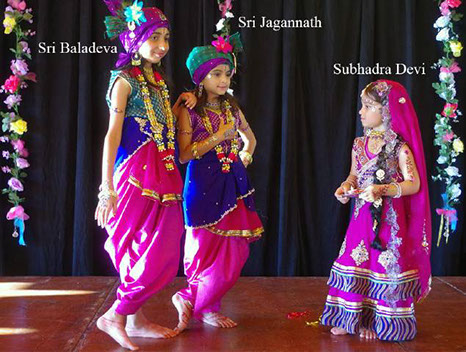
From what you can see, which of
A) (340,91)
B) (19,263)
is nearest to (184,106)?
(340,91)

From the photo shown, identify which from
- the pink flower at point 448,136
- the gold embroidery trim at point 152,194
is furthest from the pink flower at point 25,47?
the pink flower at point 448,136

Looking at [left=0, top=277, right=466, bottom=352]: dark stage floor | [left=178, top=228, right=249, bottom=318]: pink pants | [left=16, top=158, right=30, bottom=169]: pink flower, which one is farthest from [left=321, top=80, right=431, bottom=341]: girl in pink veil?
[left=16, top=158, right=30, bottom=169]: pink flower

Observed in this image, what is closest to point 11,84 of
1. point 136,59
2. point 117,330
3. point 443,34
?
point 136,59

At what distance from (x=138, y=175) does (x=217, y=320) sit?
882 mm

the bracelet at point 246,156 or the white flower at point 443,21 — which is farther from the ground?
the white flower at point 443,21

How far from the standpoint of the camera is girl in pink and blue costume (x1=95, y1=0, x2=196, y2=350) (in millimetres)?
2848

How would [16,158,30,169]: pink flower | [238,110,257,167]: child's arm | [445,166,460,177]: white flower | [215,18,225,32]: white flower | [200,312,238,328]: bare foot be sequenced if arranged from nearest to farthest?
[200,312,238,328]: bare foot < [238,110,257,167]: child's arm < [215,18,225,32]: white flower < [16,158,30,169]: pink flower < [445,166,460,177]: white flower

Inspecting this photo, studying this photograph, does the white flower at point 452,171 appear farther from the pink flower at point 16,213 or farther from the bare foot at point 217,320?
the pink flower at point 16,213

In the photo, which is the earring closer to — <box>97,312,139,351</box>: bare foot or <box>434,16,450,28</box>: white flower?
<box>97,312,139,351</box>: bare foot

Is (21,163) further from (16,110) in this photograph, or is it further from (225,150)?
(225,150)

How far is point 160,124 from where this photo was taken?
293cm

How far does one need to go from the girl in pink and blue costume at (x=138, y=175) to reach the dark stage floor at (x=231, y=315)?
0.31m

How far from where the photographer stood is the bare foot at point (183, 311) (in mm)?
3133

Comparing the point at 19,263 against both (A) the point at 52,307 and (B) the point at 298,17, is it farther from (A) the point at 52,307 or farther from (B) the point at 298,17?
(B) the point at 298,17
